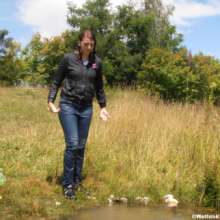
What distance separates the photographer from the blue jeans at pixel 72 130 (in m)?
6.13

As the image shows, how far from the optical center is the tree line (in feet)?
93.9

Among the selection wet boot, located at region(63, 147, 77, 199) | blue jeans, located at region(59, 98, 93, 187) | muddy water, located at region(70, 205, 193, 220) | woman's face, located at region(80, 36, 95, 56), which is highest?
woman's face, located at region(80, 36, 95, 56)

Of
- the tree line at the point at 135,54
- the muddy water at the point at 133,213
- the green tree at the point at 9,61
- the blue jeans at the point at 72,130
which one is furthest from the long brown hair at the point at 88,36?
the green tree at the point at 9,61

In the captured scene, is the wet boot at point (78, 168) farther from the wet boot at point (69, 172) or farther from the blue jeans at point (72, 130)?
the wet boot at point (69, 172)

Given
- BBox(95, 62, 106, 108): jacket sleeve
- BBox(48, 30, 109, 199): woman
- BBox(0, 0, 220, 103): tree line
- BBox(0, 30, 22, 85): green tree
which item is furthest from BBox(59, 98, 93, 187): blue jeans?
BBox(0, 30, 22, 85): green tree

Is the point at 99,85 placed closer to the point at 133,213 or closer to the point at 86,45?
the point at 86,45

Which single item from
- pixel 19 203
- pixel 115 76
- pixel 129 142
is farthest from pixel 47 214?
pixel 115 76

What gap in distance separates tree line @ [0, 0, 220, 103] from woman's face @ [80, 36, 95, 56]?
539 inches

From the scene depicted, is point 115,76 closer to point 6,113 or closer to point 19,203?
point 6,113

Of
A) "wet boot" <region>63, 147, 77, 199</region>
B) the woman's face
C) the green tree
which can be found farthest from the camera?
the green tree

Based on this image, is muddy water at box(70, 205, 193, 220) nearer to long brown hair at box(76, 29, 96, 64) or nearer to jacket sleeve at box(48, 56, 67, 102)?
jacket sleeve at box(48, 56, 67, 102)

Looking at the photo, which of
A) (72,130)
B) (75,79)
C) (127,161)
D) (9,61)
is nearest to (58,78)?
(75,79)

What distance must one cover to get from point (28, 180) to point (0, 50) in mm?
50200

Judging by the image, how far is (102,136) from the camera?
8.26 metres
